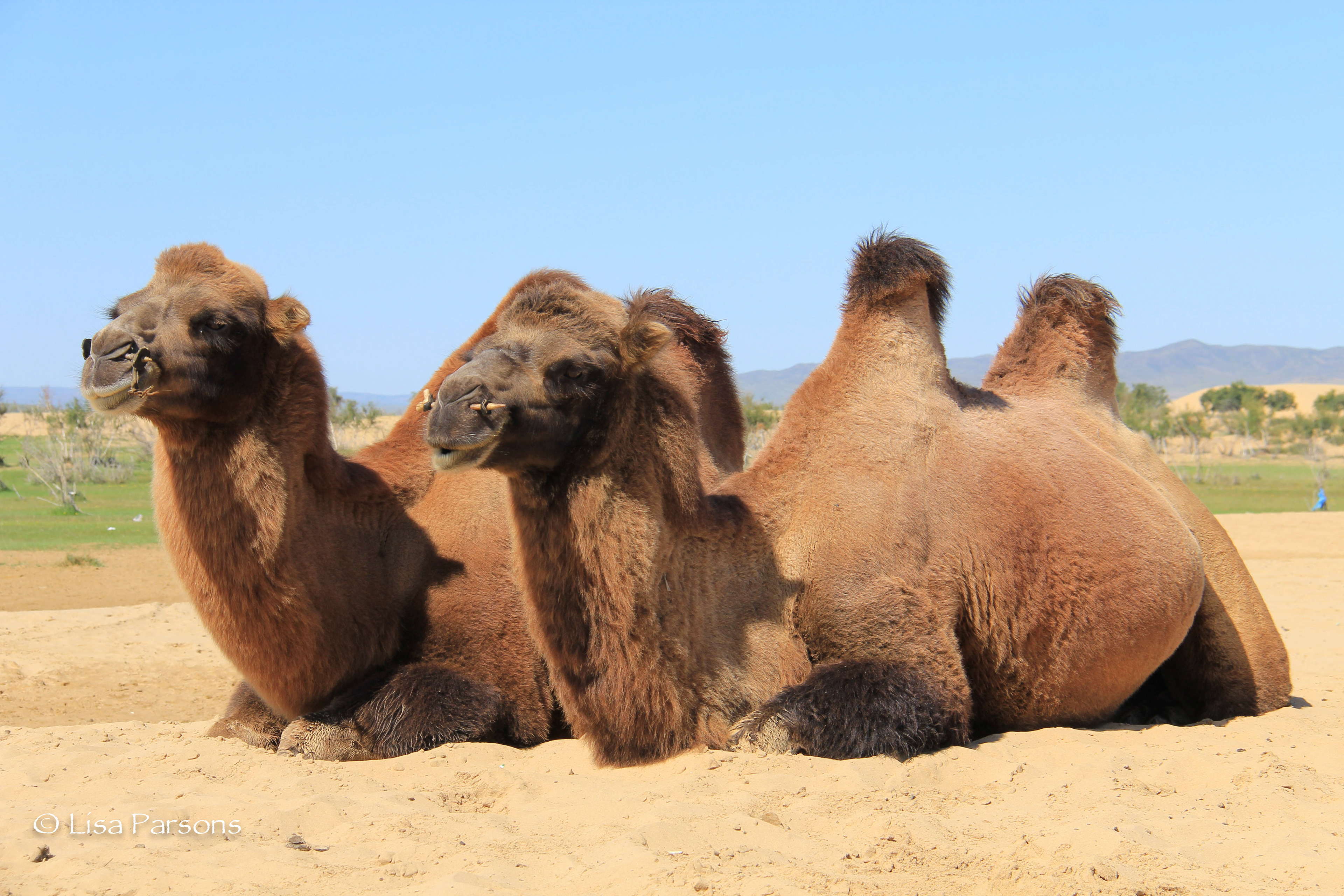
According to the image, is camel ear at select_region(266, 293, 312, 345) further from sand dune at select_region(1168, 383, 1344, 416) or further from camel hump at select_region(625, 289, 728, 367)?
sand dune at select_region(1168, 383, 1344, 416)

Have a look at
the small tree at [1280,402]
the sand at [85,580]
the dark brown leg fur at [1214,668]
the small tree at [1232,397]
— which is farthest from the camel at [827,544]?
the small tree at [1280,402]

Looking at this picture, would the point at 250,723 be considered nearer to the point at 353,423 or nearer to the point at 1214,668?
the point at 1214,668

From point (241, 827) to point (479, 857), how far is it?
0.83 meters

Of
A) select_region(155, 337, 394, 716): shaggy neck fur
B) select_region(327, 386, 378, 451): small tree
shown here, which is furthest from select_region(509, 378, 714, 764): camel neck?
select_region(327, 386, 378, 451): small tree

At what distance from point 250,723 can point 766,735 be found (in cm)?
245

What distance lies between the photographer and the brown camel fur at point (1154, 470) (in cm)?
584

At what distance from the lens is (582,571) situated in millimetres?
4227

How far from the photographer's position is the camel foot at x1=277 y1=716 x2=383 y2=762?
15.0ft

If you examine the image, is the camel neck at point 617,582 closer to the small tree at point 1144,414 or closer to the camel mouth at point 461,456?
the camel mouth at point 461,456

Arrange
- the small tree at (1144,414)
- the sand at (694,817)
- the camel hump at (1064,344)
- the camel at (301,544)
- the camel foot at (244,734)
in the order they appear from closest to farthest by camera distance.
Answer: the sand at (694,817) < the camel at (301,544) < the camel foot at (244,734) < the camel hump at (1064,344) < the small tree at (1144,414)

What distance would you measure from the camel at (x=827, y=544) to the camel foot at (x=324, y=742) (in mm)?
901

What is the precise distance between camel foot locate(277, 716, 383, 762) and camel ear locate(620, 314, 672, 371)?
1.92 meters

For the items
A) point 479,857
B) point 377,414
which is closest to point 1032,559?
point 479,857

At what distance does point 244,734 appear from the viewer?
5047 mm
